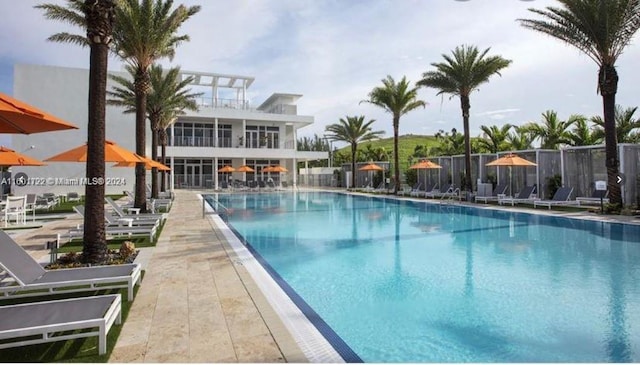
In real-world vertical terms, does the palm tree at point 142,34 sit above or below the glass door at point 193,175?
above

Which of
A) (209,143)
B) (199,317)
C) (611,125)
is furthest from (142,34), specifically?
(209,143)

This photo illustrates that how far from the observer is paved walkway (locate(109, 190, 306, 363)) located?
3637 millimetres

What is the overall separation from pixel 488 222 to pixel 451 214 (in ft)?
8.54

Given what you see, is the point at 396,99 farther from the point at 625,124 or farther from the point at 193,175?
the point at 193,175

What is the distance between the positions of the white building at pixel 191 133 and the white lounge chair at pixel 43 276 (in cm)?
2879

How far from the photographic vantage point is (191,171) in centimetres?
3972

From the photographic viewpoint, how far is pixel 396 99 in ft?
89.2

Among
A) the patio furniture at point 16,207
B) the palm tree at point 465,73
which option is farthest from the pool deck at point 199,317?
the palm tree at point 465,73

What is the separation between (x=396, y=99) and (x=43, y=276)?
81.1ft

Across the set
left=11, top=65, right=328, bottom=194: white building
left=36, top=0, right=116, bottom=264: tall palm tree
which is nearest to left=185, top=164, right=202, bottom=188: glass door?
left=11, top=65, right=328, bottom=194: white building

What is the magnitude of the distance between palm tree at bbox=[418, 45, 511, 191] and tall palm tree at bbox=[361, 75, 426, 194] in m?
4.63

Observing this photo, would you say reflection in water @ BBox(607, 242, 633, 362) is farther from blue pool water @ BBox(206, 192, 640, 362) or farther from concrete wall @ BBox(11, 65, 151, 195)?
concrete wall @ BBox(11, 65, 151, 195)

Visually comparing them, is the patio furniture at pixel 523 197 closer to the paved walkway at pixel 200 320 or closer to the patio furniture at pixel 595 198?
the patio furniture at pixel 595 198

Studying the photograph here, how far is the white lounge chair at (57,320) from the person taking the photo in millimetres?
3369
